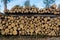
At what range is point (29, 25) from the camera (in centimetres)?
744

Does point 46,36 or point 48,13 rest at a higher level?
point 48,13

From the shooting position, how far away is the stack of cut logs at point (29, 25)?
24.0 ft

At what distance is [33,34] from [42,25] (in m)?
0.42

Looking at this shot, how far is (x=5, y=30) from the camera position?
24.0 feet

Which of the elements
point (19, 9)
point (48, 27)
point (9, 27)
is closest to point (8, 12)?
point (19, 9)

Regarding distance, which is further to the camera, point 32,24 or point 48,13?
point 48,13

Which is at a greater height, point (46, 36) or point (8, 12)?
point (8, 12)

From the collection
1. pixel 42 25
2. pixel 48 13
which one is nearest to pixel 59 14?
pixel 48 13

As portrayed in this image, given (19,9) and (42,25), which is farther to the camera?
(19,9)

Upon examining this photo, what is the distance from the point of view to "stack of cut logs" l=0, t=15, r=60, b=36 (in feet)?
24.0

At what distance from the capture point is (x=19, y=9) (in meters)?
8.15

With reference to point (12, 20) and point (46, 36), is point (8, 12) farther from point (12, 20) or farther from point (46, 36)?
point (46, 36)

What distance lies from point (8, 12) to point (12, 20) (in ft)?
1.97

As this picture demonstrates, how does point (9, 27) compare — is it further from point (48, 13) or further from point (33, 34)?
point (48, 13)
